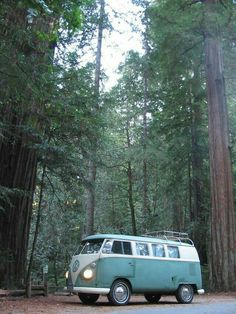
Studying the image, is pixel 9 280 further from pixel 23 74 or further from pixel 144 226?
pixel 144 226

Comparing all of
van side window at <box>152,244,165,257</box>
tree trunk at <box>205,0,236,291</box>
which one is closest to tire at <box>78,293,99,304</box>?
van side window at <box>152,244,165,257</box>

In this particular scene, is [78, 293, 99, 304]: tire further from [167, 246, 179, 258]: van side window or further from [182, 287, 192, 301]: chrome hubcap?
[182, 287, 192, 301]: chrome hubcap

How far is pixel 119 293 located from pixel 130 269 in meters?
0.77

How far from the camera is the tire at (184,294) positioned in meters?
13.8

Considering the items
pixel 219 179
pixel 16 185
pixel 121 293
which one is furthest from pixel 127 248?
pixel 219 179

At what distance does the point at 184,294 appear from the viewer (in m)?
14.0

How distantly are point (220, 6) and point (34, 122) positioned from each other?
1009 cm

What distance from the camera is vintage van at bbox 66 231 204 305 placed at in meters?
12.1

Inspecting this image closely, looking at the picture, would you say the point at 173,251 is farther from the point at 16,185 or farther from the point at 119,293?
the point at 16,185

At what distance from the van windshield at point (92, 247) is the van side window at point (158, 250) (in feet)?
6.50

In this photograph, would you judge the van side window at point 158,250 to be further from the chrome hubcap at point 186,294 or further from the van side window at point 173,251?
the chrome hubcap at point 186,294

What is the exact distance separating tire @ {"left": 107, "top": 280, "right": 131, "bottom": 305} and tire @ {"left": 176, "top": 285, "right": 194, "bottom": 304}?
2125mm

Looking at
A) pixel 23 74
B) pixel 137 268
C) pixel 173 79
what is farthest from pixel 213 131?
pixel 23 74

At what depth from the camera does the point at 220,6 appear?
18.3 metres
